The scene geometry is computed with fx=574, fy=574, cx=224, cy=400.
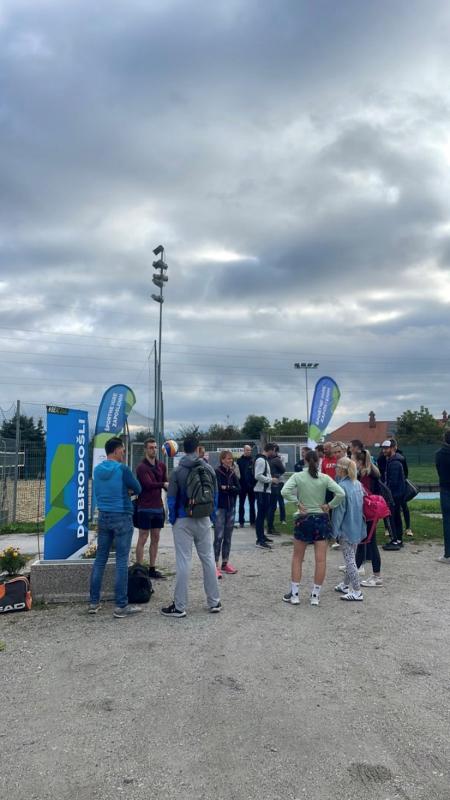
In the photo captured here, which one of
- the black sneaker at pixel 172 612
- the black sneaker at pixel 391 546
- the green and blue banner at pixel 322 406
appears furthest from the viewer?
the green and blue banner at pixel 322 406

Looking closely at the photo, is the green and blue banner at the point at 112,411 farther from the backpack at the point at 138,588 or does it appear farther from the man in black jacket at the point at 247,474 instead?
the backpack at the point at 138,588

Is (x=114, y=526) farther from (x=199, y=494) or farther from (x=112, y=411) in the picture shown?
(x=112, y=411)

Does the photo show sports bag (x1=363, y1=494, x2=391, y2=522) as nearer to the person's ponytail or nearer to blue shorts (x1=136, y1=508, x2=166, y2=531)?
the person's ponytail

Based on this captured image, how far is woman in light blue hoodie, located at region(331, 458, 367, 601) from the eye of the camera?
6.58 metres

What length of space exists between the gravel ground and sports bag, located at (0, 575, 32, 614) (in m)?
0.18

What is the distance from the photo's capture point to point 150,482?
23.9 ft

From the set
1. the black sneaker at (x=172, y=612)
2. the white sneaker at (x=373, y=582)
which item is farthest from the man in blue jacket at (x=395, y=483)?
the black sneaker at (x=172, y=612)

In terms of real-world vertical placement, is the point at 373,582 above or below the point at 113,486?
below

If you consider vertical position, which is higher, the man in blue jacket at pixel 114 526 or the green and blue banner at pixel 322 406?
the green and blue banner at pixel 322 406

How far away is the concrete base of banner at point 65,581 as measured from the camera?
21.5ft

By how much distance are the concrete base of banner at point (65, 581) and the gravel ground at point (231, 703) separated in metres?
0.21

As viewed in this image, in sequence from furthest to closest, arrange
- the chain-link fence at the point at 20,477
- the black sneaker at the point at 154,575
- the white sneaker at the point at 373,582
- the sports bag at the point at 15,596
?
the chain-link fence at the point at 20,477 → the black sneaker at the point at 154,575 → the white sneaker at the point at 373,582 → the sports bag at the point at 15,596

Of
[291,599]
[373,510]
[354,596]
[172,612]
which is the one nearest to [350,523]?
[373,510]

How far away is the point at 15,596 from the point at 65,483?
1.43 m
